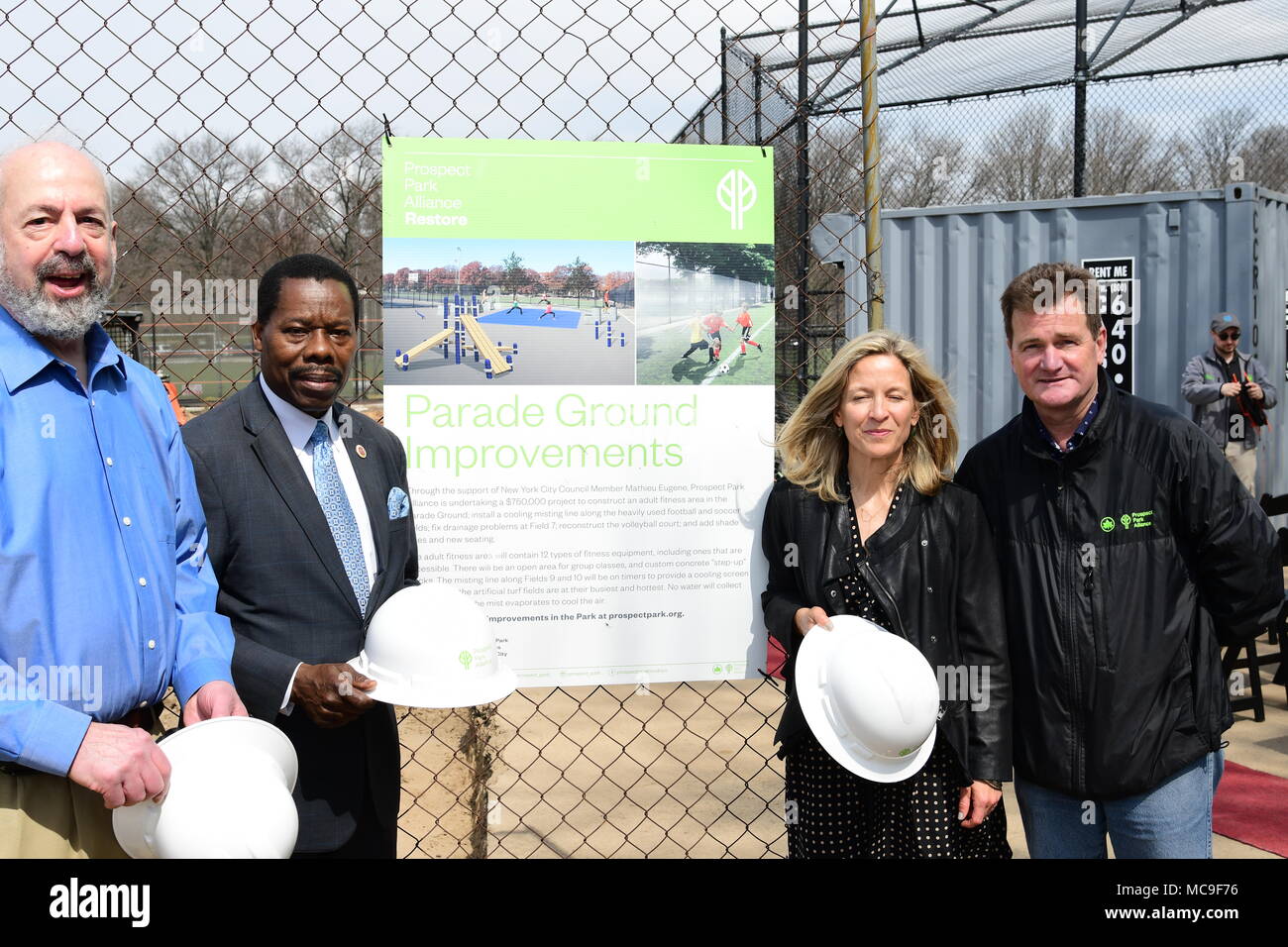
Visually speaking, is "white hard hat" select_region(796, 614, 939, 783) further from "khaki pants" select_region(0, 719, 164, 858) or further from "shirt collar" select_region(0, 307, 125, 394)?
"shirt collar" select_region(0, 307, 125, 394)

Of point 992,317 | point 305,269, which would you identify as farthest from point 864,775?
point 992,317

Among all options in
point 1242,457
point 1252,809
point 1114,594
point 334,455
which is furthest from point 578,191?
point 1242,457

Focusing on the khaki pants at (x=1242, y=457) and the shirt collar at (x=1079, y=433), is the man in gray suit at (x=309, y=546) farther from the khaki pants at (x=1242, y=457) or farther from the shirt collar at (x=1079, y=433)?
the khaki pants at (x=1242, y=457)

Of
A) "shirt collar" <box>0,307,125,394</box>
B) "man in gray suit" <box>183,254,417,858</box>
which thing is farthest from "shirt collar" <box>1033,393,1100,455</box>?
"shirt collar" <box>0,307,125,394</box>

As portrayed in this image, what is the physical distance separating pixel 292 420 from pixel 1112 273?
8.11 meters

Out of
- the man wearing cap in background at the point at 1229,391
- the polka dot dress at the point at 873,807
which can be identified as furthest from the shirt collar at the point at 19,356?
the man wearing cap in background at the point at 1229,391

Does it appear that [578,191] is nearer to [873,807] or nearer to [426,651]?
[426,651]

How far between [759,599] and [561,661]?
625mm

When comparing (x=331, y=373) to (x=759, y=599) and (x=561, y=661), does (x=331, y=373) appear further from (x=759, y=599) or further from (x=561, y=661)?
(x=759, y=599)

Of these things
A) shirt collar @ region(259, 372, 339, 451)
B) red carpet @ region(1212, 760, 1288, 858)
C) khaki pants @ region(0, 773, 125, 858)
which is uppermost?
shirt collar @ region(259, 372, 339, 451)

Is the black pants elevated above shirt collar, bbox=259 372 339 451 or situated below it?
below

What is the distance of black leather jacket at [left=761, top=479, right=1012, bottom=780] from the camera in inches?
105

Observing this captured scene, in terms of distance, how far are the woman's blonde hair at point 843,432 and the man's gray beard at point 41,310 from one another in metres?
1.80

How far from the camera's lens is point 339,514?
8.37ft
